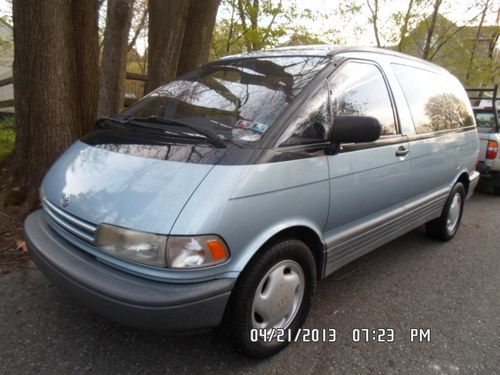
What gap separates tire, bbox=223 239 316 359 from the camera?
204cm

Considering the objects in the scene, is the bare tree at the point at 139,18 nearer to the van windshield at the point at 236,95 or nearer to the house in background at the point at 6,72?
the house in background at the point at 6,72

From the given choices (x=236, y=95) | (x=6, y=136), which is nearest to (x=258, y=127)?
(x=236, y=95)

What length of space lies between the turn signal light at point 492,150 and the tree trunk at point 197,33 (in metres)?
5.02

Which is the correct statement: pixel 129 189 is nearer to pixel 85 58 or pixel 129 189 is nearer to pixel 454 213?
pixel 85 58

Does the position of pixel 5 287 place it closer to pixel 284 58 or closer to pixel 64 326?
pixel 64 326

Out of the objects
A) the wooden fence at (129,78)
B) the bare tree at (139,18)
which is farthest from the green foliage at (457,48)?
the bare tree at (139,18)

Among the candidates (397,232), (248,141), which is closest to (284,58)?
(248,141)

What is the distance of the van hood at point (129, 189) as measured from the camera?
186 centimetres

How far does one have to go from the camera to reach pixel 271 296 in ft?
7.30

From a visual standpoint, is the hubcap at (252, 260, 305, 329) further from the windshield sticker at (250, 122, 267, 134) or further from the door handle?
the door handle

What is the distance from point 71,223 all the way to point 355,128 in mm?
1722

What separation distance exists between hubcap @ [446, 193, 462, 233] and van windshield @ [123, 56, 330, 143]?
2671 mm

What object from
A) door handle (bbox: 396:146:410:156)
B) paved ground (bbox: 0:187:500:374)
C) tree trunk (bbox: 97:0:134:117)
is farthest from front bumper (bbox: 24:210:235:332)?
tree trunk (bbox: 97:0:134:117)

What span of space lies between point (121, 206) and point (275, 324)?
1.17 meters
